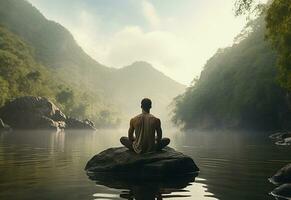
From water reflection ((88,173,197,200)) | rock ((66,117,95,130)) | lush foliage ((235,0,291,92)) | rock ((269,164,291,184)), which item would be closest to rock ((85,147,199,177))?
water reflection ((88,173,197,200))

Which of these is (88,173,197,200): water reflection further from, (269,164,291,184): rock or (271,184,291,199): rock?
(269,164,291,184): rock

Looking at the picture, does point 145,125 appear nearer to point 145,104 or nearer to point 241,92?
point 145,104

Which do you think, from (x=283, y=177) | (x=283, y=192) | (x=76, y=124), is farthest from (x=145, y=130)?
(x=76, y=124)

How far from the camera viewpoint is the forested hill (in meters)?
78.9

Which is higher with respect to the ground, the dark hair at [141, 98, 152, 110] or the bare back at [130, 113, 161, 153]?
the dark hair at [141, 98, 152, 110]

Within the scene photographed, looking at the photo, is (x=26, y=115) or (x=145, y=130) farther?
(x=26, y=115)

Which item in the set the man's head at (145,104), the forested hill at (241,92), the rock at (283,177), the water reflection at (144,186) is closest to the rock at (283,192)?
the rock at (283,177)

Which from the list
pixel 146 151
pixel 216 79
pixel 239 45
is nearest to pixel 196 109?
pixel 216 79

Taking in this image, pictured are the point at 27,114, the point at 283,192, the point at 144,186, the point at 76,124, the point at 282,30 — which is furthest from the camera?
the point at 76,124

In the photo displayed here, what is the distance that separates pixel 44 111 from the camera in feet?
360

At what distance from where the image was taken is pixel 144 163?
1513 centimetres

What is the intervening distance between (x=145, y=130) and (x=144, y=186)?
3325 mm

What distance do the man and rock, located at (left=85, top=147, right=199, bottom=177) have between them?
277 millimetres

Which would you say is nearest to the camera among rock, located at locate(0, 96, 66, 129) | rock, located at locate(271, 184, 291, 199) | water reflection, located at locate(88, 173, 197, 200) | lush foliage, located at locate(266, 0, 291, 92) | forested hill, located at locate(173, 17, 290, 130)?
rock, located at locate(271, 184, 291, 199)
